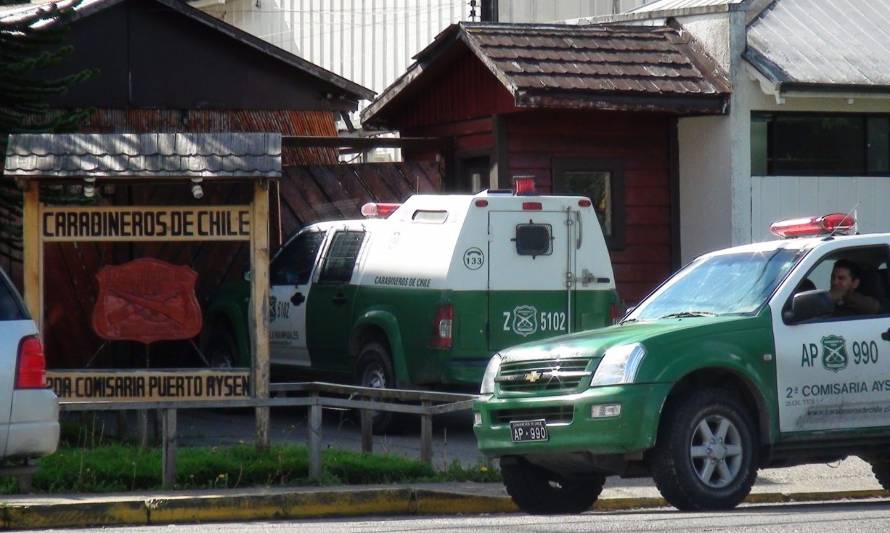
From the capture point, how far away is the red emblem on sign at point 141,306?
1262cm

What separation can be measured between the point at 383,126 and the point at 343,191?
3.05m

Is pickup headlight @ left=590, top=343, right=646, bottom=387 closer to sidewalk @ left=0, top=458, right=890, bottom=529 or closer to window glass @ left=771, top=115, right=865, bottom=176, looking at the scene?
sidewalk @ left=0, top=458, right=890, bottom=529

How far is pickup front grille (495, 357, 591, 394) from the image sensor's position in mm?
10219

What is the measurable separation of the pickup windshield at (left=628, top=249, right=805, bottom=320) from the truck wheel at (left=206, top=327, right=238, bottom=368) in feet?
21.7

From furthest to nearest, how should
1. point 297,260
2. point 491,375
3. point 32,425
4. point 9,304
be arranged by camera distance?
point 297,260
point 491,375
point 9,304
point 32,425

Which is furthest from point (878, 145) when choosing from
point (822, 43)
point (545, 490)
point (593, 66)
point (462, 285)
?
point (545, 490)

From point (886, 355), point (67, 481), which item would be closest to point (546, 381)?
point (886, 355)

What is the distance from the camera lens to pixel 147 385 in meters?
12.2

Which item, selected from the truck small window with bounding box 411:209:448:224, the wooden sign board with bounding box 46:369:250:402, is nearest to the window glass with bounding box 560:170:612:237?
the truck small window with bounding box 411:209:448:224

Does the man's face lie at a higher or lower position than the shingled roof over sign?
lower

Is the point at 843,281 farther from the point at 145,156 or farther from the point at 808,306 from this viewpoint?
the point at 145,156

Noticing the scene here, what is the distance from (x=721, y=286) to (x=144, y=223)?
14.7 feet

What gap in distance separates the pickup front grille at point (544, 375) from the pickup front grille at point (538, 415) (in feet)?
0.43

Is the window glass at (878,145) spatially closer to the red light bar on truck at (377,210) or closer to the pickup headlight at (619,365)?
the red light bar on truck at (377,210)
